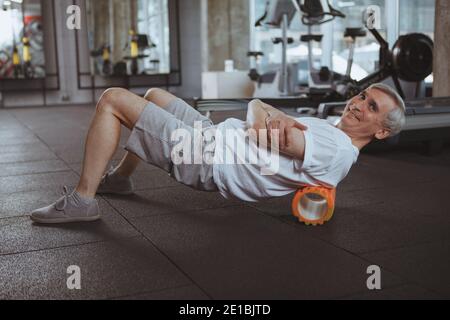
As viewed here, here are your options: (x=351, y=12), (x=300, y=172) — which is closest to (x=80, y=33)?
(x=351, y=12)

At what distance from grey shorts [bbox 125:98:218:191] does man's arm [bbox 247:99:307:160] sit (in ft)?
0.68

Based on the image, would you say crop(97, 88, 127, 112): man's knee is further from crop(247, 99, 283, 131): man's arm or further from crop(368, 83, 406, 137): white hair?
crop(368, 83, 406, 137): white hair

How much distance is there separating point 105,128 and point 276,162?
62 centimetres

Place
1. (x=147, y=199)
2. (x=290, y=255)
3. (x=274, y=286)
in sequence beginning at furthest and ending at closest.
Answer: (x=147, y=199) < (x=290, y=255) < (x=274, y=286)

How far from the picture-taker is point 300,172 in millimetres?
1793

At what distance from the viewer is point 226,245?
168 centimetres

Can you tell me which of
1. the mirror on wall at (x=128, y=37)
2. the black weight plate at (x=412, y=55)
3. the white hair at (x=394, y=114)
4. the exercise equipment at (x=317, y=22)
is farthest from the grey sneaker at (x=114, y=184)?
the mirror on wall at (x=128, y=37)

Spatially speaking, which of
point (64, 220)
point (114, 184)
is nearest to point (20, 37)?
point (114, 184)

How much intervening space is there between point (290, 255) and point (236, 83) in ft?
20.8

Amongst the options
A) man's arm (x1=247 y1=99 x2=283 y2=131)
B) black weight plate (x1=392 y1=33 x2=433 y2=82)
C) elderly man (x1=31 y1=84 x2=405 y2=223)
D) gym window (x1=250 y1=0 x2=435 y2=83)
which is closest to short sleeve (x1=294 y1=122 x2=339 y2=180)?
elderly man (x1=31 y1=84 x2=405 y2=223)

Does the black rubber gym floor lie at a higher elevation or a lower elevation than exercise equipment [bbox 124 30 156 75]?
lower

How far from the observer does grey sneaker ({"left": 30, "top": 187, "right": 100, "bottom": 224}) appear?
1.89m
